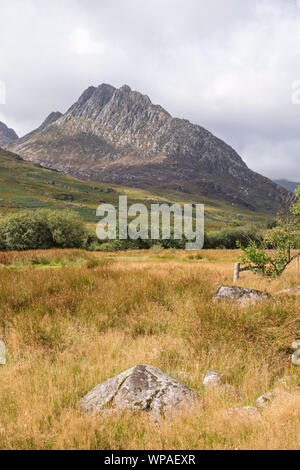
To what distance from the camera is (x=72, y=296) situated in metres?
7.45

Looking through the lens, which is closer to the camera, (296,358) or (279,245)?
(296,358)

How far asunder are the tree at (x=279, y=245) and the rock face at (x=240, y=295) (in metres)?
2.29

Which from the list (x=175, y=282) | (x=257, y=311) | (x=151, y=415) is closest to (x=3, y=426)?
(x=151, y=415)

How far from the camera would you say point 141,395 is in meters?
3.35

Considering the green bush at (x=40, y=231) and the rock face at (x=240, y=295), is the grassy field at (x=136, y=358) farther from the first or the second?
the green bush at (x=40, y=231)

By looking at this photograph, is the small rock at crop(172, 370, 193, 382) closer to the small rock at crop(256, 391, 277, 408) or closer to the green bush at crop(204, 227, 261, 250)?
the small rock at crop(256, 391, 277, 408)

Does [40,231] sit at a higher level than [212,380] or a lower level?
Result: higher

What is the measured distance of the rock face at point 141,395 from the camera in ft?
10.7

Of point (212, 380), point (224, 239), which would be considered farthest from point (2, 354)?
point (224, 239)

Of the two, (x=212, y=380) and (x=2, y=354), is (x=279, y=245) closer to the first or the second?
(x=212, y=380)

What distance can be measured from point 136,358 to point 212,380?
1325mm

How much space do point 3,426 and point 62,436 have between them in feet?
2.69
